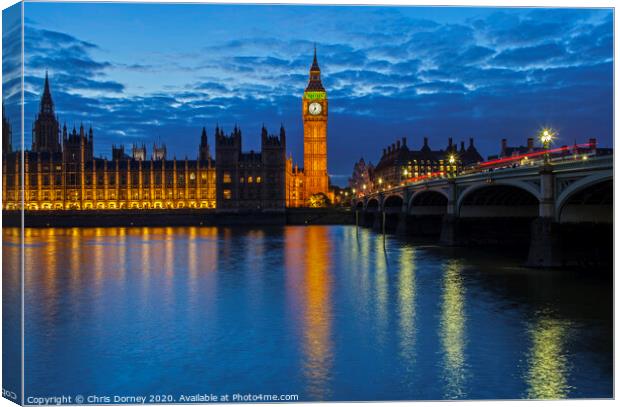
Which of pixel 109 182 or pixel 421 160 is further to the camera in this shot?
pixel 421 160

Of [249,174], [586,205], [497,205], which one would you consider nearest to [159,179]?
[249,174]

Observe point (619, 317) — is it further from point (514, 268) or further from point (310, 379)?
point (514, 268)

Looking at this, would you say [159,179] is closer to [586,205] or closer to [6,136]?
[586,205]

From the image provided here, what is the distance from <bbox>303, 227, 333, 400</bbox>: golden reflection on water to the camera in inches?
536

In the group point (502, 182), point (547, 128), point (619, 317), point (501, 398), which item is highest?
point (547, 128)

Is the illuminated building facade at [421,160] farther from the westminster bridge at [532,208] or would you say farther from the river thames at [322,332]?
the river thames at [322,332]

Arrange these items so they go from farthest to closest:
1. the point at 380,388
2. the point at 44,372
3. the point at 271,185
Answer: the point at 271,185, the point at 44,372, the point at 380,388

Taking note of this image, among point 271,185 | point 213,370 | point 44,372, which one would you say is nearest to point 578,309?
point 213,370

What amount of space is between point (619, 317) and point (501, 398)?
2865mm

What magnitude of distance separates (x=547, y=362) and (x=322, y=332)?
6607 millimetres

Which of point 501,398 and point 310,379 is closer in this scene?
point 501,398

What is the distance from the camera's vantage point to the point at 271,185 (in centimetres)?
12581

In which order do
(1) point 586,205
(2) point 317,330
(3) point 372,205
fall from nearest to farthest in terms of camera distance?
(2) point 317,330, (1) point 586,205, (3) point 372,205

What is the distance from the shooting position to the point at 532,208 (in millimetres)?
49531
